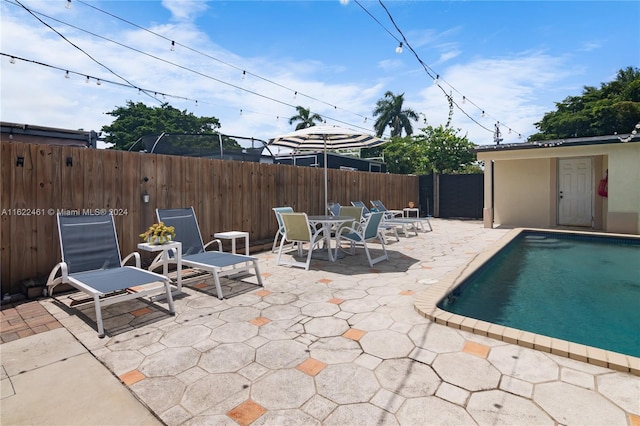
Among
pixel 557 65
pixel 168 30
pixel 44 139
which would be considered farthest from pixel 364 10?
pixel 557 65

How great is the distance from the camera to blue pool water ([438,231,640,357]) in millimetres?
3121

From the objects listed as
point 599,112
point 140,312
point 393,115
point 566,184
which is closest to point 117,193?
point 140,312

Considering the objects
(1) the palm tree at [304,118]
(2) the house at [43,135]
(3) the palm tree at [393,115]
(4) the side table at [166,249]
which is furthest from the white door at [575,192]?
(3) the palm tree at [393,115]

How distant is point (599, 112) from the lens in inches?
848

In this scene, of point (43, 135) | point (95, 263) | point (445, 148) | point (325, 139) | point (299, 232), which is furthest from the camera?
point (445, 148)

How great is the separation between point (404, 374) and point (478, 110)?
12.8 meters

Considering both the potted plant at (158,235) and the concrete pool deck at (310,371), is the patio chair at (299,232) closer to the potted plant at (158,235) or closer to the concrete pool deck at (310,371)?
the concrete pool deck at (310,371)

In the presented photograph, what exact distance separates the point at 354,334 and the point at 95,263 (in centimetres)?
285

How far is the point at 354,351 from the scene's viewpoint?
2348 millimetres

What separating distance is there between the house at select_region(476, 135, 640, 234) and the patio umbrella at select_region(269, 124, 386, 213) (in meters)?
5.45

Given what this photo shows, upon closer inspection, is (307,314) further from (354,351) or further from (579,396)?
(579,396)

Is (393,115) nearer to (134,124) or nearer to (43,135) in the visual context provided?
(134,124)

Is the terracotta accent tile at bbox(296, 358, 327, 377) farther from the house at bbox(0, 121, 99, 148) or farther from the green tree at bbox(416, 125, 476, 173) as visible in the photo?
the green tree at bbox(416, 125, 476, 173)

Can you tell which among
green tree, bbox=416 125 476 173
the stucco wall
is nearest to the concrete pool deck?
the stucco wall
